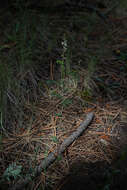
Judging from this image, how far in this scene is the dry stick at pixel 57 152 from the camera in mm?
1452

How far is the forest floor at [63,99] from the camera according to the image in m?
1.53

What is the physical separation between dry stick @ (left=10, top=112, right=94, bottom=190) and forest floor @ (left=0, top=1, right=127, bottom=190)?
33mm

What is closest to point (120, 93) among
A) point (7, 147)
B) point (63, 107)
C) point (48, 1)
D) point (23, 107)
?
point (63, 107)

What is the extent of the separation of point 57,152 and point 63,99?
570 millimetres

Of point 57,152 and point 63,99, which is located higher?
point 63,99

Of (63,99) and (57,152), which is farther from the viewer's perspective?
(63,99)

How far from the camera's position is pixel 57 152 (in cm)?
164

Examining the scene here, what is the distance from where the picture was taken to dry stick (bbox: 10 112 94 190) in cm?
145

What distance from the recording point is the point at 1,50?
2229 mm

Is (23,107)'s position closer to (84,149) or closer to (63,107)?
(63,107)

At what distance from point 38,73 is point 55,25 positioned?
2.77ft

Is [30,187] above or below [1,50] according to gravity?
below

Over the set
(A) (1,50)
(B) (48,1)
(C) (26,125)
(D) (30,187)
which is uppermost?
(B) (48,1)

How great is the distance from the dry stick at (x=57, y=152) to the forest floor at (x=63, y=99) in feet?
0.11
